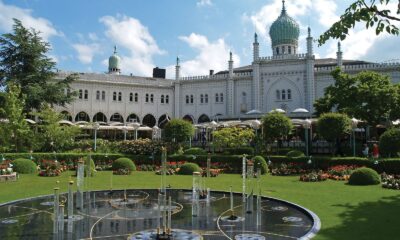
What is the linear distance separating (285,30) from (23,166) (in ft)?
128

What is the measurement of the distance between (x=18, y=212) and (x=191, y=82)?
1765 inches

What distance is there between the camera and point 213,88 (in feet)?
179

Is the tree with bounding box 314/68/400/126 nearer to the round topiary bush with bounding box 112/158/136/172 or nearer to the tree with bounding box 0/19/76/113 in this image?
the round topiary bush with bounding box 112/158/136/172

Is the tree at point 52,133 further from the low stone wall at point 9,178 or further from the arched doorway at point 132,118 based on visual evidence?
the arched doorway at point 132,118

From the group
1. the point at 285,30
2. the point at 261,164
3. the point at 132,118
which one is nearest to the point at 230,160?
the point at 261,164

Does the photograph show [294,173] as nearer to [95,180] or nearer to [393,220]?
[95,180]

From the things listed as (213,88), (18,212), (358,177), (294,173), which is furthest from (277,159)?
(213,88)

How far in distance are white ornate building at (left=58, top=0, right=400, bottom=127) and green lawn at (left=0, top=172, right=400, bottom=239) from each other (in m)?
26.9

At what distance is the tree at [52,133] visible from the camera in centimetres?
3133

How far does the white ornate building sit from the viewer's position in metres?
48.6

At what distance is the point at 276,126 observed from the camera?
3030 cm

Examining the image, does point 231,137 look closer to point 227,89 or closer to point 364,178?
point 364,178

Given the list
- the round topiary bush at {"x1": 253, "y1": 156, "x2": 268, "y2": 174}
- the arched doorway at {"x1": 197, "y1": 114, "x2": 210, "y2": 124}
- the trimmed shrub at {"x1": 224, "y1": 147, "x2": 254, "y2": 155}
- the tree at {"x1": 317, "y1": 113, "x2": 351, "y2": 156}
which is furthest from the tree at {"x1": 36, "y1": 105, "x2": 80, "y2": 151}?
the arched doorway at {"x1": 197, "y1": 114, "x2": 210, "y2": 124}

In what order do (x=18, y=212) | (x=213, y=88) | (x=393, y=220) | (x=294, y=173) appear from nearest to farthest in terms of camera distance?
(x=393, y=220) → (x=18, y=212) → (x=294, y=173) → (x=213, y=88)
